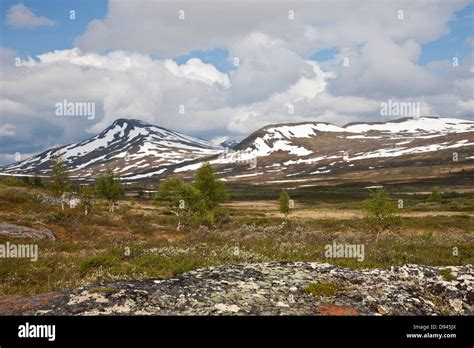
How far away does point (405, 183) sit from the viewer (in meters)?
186

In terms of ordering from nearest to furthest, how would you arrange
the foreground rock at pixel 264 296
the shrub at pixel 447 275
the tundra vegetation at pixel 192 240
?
1. the foreground rock at pixel 264 296
2. the shrub at pixel 447 275
3. the tundra vegetation at pixel 192 240

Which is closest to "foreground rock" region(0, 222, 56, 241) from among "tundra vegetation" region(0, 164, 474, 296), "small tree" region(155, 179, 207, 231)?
"tundra vegetation" region(0, 164, 474, 296)

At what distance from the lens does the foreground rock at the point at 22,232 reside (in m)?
35.3

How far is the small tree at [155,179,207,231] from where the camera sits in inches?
2466

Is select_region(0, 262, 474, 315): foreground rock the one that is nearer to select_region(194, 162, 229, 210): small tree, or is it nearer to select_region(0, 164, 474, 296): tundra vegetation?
select_region(0, 164, 474, 296): tundra vegetation

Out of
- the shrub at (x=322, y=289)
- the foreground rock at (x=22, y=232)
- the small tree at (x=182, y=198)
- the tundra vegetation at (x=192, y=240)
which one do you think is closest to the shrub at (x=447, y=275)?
the tundra vegetation at (x=192, y=240)

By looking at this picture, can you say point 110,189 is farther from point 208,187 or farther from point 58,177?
point 208,187

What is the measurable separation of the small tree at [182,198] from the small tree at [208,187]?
2.47 metres

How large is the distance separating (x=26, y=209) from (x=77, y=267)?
42849 mm

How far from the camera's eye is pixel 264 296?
38.4 ft

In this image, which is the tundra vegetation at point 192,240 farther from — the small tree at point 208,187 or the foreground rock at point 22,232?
the foreground rock at point 22,232

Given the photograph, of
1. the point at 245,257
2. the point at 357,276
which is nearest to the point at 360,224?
the point at 245,257

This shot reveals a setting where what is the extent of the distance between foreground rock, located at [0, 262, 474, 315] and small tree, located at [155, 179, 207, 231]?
48.6 m
